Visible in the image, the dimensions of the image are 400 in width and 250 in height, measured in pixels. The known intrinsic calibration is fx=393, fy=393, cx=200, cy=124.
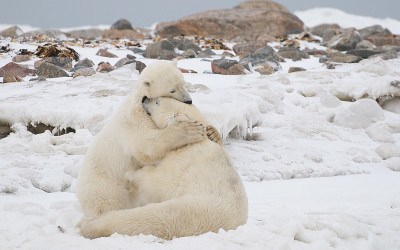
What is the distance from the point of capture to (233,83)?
10156 mm

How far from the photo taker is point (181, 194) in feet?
8.43

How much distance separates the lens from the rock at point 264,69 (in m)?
12.8

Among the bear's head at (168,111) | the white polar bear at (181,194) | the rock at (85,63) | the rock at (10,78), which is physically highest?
the bear's head at (168,111)

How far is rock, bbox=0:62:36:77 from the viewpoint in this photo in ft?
37.8

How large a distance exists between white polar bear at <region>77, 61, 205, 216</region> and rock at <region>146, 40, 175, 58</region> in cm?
1471

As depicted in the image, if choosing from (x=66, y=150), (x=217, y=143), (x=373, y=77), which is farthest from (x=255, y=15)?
(x=217, y=143)

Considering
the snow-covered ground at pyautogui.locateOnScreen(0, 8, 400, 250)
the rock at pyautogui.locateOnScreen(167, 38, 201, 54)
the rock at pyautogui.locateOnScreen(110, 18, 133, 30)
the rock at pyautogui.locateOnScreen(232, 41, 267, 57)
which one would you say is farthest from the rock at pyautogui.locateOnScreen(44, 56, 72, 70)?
the rock at pyautogui.locateOnScreen(110, 18, 133, 30)

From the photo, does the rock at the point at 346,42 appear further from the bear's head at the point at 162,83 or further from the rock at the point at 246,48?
the bear's head at the point at 162,83

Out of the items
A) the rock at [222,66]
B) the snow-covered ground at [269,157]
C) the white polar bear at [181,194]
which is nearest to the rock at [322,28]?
the rock at [222,66]

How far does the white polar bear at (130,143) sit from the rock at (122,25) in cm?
3159

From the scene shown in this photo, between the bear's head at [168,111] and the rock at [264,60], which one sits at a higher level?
the bear's head at [168,111]

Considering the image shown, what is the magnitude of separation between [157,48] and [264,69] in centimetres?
657

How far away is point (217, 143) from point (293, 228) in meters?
0.82

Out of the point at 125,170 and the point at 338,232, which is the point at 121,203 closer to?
the point at 125,170
